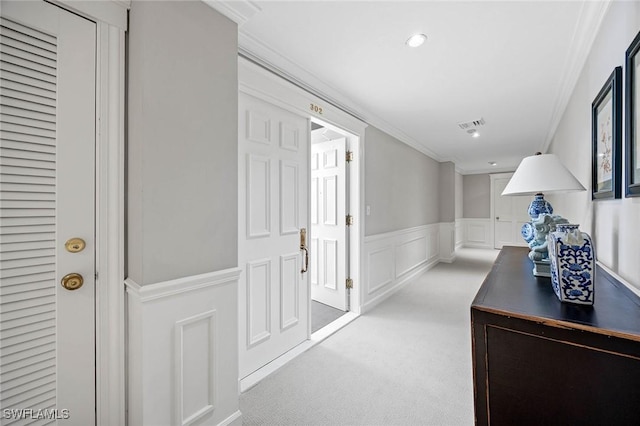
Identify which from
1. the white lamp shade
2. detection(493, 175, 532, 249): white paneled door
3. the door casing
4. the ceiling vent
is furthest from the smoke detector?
detection(493, 175, 532, 249): white paneled door

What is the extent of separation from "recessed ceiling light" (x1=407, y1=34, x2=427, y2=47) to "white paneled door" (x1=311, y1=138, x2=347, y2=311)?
1.32 metres

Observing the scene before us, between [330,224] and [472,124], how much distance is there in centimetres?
240

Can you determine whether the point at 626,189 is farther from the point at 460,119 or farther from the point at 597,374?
the point at 460,119

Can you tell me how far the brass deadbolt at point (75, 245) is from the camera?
1.11 meters

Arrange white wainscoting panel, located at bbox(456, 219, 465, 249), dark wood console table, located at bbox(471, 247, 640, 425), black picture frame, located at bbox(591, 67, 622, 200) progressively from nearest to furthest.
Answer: dark wood console table, located at bbox(471, 247, 640, 425)
black picture frame, located at bbox(591, 67, 622, 200)
white wainscoting panel, located at bbox(456, 219, 465, 249)

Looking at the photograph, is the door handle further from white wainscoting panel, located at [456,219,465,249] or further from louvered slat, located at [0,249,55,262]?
white wainscoting panel, located at [456,219,465,249]

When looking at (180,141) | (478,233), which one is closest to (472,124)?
(180,141)

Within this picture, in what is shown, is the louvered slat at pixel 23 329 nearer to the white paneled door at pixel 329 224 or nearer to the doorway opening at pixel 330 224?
the doorway opening at pixel 330 224

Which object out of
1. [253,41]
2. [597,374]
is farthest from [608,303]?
[253,41]

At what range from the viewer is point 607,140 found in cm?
141

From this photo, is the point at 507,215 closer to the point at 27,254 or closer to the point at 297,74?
the point at 297,74

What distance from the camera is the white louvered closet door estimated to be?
0.98 metres

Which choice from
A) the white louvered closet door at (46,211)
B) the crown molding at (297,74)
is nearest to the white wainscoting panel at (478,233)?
the crown molding at (297,74)

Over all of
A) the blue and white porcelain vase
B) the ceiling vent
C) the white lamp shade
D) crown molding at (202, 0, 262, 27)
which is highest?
the ceiling vent
